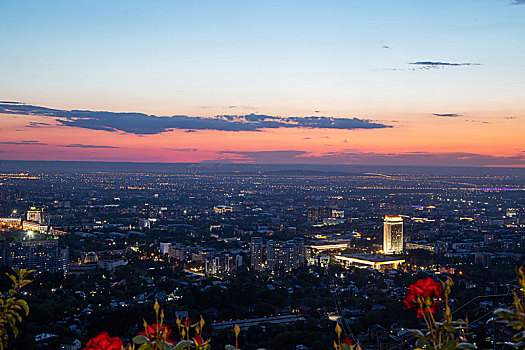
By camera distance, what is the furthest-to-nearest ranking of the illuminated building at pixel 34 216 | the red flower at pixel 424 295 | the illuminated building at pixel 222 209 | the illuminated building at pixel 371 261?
Answer: 1. the illuminated building at pixel 222 209
2. the illuminated building at pixel 34 216
3. the illuminated building at pixel 371 261
4. the red flower at pixel 424 295

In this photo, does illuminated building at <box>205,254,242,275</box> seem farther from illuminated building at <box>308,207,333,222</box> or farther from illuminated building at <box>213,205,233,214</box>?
illuminated building at <box>213,205,233,214</box>

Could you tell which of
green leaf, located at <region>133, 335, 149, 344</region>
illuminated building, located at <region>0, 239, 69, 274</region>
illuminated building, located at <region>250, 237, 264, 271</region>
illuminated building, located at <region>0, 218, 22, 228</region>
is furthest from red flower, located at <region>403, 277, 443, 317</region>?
illuminated building, located at <region>0, 218, 22, 228</region>

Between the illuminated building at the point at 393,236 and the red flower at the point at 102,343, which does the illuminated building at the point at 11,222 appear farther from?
the red flower at the point at 102,343

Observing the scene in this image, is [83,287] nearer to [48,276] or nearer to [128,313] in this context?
[48,276]

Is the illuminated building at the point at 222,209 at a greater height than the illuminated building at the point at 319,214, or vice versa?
the illuminated building at the point at 319,214

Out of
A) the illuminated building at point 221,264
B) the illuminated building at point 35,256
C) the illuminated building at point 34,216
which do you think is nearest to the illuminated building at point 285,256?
the illuminated building at point 221,264

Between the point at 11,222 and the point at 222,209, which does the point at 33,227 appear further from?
the point at 222,209
